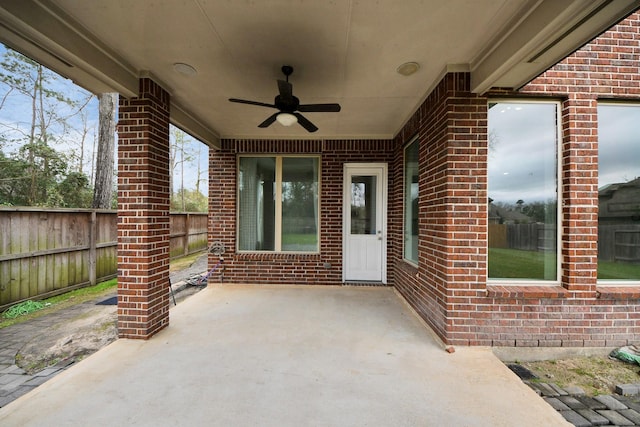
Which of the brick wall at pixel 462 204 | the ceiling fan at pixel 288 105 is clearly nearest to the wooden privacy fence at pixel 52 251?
the ceiling fan at pixel 288 105

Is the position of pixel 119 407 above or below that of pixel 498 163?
below

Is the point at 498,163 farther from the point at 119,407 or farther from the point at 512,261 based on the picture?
the point at 119,407

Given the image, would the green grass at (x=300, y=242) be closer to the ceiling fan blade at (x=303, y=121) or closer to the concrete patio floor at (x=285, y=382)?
the concrete patio floor at (x=285, y=382)

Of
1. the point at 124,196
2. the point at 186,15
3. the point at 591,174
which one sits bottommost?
the point at 124,196

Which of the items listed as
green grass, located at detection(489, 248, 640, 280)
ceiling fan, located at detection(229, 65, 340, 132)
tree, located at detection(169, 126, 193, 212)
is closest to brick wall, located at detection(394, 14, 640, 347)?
green grass, located at detection(489, 248, 640, 280)

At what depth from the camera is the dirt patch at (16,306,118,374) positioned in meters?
2.58

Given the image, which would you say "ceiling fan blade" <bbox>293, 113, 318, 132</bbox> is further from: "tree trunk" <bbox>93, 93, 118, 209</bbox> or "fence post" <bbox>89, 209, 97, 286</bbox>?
"tree trunk" <bbox>93, 93, 118, 209</bbox>

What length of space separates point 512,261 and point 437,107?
1.75 m

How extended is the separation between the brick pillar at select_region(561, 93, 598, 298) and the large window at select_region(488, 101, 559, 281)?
101 mm

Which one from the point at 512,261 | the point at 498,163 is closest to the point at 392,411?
the point at 512,261

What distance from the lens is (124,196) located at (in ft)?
9.11

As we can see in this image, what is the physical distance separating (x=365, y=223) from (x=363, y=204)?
346 millimetres

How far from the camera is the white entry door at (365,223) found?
487 centimetres

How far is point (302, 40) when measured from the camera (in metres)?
2.18
